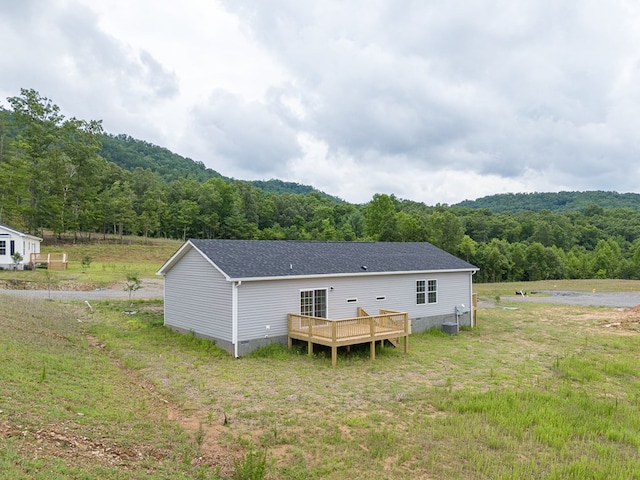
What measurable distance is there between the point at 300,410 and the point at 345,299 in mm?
7288

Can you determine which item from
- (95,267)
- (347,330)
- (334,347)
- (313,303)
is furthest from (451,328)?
(95,267)

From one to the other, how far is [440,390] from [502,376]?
2485 millimetres

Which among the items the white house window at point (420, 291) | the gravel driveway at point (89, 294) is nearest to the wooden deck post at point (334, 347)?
the white house window at point (420, 291)

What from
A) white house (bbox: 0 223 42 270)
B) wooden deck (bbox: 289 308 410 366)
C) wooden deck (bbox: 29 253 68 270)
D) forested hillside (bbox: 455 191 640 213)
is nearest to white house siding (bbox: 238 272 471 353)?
wooden deck (bbox: 289 308 410 366)

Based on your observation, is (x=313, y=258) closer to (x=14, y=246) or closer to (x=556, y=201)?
(x=14, y=246)

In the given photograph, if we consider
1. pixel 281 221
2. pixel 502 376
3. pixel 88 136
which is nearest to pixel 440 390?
pixel 502 376

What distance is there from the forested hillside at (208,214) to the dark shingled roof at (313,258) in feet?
125

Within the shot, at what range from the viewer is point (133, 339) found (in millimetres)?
13961

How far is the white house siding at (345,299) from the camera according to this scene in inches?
520

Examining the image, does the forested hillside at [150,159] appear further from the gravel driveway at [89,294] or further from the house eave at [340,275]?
the house eave at [340,275]

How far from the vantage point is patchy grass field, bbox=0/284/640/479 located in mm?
5977

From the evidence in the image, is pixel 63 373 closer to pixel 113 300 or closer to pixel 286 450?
pixel 286 450

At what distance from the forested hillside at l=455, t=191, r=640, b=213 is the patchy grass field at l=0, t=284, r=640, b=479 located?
403ft

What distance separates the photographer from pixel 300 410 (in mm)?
8562
